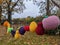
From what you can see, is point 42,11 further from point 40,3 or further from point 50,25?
point 50,25

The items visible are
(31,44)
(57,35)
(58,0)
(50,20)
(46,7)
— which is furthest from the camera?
(46,7)

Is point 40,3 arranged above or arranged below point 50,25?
below

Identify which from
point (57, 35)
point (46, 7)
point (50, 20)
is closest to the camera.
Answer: point (50, 20)

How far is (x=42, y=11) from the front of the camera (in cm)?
1725

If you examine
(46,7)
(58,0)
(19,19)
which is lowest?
(19,19)

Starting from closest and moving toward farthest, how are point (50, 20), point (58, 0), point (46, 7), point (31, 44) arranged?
point (50, 20) < point (31, 44) < point (58, 0) < point (46, 7)

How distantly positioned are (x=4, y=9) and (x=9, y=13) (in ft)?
2.04

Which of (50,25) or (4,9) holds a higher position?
(50,25)

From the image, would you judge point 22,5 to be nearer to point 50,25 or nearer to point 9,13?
point 9,13

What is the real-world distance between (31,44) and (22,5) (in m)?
9.97

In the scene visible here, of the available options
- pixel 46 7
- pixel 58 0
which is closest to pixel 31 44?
pixel 58 0

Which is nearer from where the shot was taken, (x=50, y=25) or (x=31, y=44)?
(x=50, y=25)

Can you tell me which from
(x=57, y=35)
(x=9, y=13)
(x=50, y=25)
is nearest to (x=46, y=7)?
(x=9, y=13)

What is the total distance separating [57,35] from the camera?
33.0 ft
